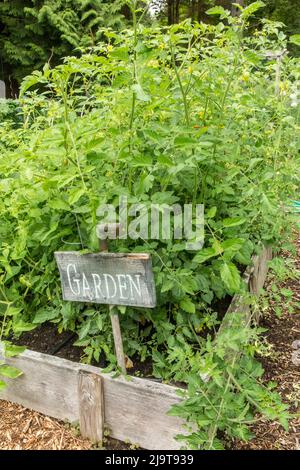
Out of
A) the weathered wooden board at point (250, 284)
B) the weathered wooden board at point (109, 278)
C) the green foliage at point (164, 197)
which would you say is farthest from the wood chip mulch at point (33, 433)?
the weathered wooden board at point (250, 284)

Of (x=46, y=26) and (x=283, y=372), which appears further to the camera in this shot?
(x=46, y=26)

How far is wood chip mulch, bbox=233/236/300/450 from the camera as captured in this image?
1.64 meters

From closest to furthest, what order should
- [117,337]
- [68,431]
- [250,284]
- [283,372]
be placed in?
[117,337] → [68,431] → [283,372] → [250,284]

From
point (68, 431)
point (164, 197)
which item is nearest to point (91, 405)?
point (68, 431)

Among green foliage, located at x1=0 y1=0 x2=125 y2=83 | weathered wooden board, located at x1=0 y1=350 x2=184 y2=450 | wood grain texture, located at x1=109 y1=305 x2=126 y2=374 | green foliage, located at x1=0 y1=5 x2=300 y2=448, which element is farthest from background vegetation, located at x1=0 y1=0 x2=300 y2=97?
wood grain texture, located at x1=109 y1=305 x2=126 y2=374

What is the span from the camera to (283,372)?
79.1 inches

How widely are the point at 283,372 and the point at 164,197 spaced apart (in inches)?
44.7

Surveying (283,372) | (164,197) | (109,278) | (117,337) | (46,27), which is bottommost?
(283,372)

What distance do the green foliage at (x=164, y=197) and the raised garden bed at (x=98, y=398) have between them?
9 centimetres

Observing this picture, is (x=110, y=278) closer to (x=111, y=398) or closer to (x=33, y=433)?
(x=111, y=398)

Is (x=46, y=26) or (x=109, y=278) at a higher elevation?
(x=46, y=26)

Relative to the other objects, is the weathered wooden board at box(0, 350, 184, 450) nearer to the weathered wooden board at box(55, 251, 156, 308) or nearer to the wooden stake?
the wooden stake

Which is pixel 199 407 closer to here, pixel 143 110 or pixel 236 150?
pixel 236 150

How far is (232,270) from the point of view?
1.30m
